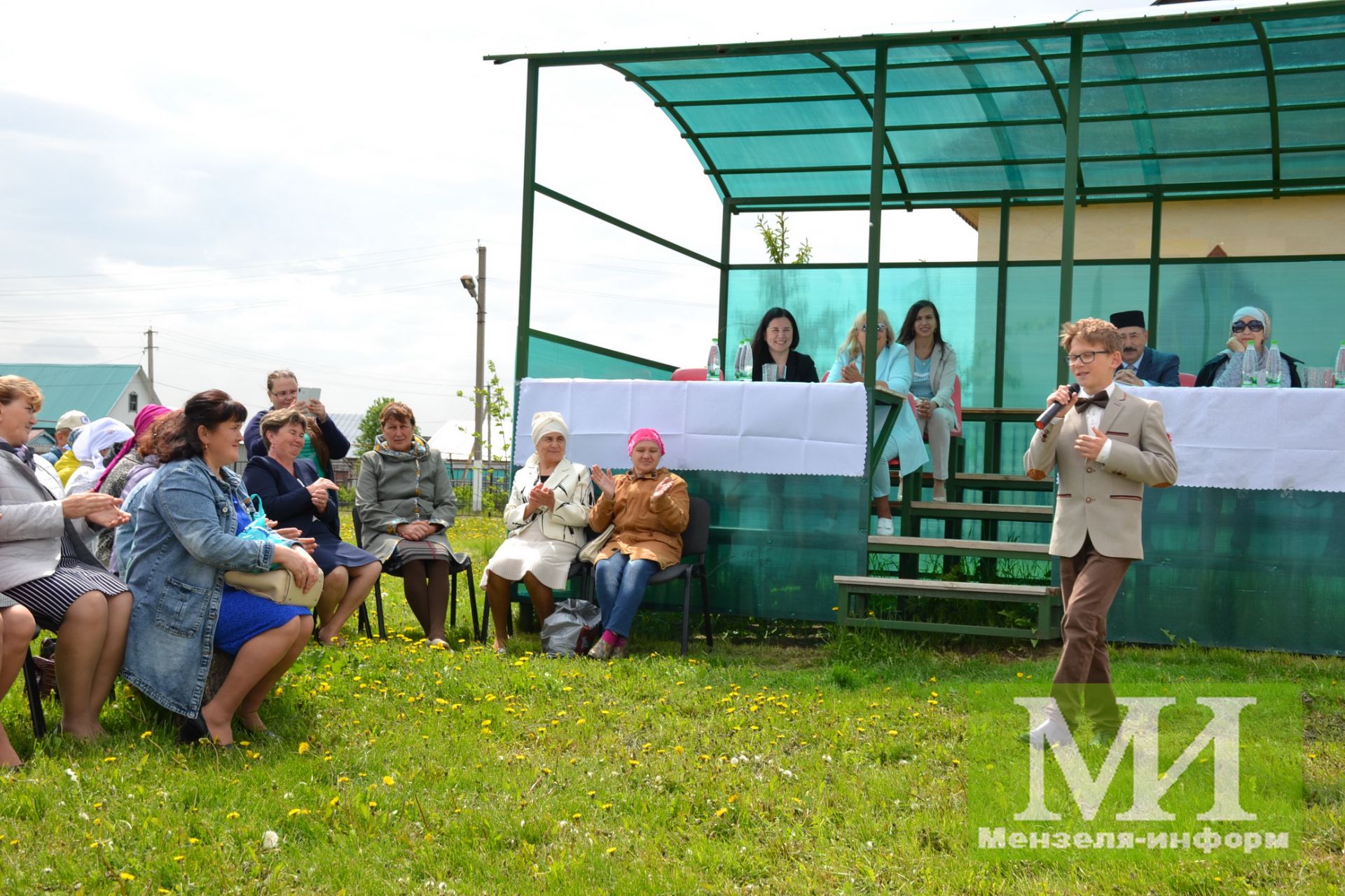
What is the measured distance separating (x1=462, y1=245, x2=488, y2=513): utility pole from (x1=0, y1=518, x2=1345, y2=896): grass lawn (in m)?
21.5

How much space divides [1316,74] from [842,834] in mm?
7391

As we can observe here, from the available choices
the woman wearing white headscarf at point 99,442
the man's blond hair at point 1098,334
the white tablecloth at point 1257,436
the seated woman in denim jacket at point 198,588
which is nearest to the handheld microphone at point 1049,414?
the man's blond hair at point 1098,334

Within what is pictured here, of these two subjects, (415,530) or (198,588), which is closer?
(198,588)

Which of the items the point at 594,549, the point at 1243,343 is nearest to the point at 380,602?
the point at 594,549

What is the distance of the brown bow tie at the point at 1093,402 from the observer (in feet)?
Answer: 16.9

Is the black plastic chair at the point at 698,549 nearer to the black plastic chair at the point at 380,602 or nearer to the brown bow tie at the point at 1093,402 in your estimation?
the black plastic chair at the point at 380,602

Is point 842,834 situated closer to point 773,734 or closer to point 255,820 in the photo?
point 773,734

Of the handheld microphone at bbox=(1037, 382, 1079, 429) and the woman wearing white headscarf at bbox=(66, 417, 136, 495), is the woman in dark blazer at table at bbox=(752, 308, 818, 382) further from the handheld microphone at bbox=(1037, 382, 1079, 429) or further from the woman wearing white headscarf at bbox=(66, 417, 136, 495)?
the woman wearing white headscarf at bbox=(66, 417, 136, 495)

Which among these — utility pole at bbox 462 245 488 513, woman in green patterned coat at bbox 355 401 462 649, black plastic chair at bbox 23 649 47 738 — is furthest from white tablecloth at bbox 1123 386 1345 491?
utility pole at bbox 462 245 488 513

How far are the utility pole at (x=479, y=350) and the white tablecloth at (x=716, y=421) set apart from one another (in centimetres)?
1887

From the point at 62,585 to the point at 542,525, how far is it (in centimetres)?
339

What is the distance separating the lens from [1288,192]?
10258 mm

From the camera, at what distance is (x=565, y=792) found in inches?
177

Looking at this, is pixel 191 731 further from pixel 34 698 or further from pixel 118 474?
pixel 118 474
